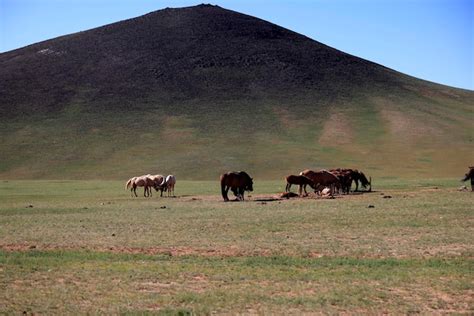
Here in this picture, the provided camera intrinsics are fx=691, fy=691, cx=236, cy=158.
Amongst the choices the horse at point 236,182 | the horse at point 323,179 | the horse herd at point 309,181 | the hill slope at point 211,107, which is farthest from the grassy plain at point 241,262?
the hill slope at point 211,107

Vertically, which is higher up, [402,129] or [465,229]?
[402,129]

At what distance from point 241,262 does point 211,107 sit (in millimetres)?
84292

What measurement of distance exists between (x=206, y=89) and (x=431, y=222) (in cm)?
8555

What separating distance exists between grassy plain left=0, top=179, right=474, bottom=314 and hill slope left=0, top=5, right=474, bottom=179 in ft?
149

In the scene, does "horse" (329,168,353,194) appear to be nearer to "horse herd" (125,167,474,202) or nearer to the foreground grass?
"horse herd" (125,167,474,202)

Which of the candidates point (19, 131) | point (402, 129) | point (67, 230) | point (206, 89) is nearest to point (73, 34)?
point (206, 89)

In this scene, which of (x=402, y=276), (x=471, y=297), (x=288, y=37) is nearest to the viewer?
(x=471, y=297)

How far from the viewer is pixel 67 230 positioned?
21.5m

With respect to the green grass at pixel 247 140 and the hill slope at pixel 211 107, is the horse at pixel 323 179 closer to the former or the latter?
the green grass at pixel 247 140

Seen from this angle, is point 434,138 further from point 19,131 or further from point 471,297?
point 471,297

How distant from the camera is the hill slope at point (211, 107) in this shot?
76.3 metres

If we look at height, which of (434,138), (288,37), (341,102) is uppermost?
(288,37)

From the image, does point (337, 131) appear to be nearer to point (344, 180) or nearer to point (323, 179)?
point (344, 180)

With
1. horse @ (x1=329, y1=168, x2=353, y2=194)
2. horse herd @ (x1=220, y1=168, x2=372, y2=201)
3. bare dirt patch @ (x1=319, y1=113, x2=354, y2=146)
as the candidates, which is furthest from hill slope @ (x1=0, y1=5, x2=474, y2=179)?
horse herd @ (x1=220, y1=168, x2=372, y2=201)
